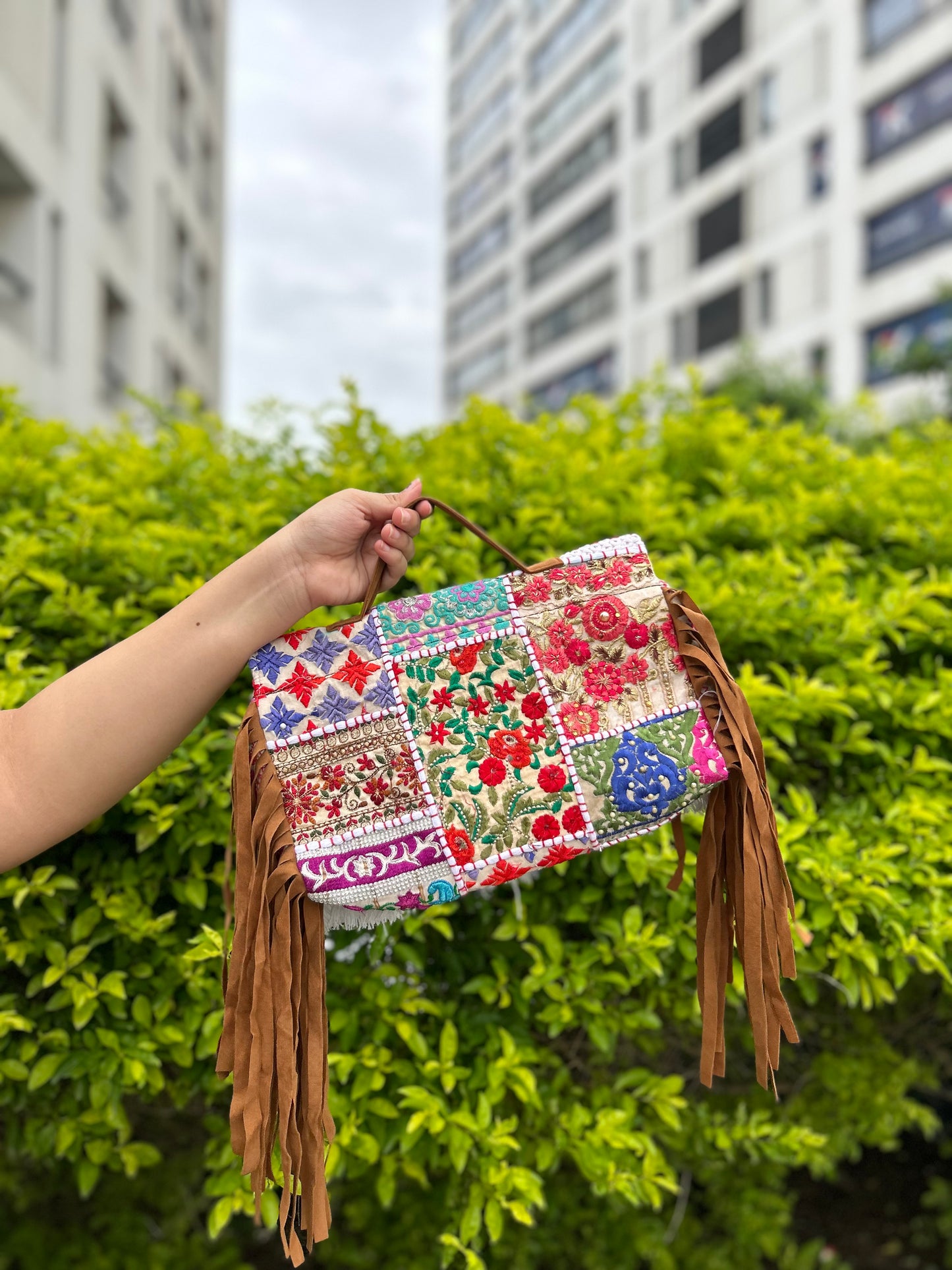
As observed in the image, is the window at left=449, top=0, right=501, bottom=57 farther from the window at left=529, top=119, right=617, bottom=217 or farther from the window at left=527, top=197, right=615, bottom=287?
the window at left=527, top=197, right=615, bottom=287

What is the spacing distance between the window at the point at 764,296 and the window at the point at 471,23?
89.3 feet

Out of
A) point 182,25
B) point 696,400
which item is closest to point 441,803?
point 696,400

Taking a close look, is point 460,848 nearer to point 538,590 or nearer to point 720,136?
point 538,590

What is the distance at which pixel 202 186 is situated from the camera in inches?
808

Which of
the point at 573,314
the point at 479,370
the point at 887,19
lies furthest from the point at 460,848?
the point at 479,370

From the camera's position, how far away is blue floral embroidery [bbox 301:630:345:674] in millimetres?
1398

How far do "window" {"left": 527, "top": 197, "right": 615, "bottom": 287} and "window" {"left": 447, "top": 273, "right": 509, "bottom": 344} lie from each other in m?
3.24

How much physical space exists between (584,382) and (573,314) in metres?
2.81

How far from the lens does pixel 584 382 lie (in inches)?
1389

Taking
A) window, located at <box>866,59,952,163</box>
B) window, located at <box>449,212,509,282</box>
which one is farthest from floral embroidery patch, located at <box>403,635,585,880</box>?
window, located at <box>449,212,509,282</box>

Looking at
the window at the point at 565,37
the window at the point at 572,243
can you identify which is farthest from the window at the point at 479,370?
the window at the point at 565,37

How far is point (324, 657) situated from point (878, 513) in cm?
167

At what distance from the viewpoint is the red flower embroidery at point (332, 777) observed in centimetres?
137

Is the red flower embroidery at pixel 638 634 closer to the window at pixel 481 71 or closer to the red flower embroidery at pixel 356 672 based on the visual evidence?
the red flower embroidery at pixel 356 672
